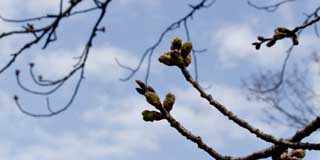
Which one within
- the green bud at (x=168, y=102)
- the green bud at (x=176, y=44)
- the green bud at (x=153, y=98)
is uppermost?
the green bud at (x=176, y=44)

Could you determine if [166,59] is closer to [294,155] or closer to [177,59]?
[177,59]

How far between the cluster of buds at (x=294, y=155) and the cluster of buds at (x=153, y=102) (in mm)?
192

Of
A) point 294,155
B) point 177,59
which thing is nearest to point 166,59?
point 177,59

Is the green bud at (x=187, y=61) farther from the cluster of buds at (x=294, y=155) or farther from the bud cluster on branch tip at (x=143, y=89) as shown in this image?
the cluster of buds at (x=294, y=155)

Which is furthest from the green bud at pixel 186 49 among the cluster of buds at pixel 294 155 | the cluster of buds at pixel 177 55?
the cluster of buds at pixel 294 155

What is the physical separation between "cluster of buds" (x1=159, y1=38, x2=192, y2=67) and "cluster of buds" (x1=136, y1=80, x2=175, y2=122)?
0.05 meters

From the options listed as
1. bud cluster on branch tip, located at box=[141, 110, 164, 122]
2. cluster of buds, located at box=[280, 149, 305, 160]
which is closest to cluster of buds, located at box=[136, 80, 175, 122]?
bud cluster on branch tip, located at box=[141, 110, 164, 122]

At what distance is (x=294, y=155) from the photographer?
901 mm

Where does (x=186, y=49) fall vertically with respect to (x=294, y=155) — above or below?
above

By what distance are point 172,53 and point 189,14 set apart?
79.1 inches

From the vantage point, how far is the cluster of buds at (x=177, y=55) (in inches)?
36.1

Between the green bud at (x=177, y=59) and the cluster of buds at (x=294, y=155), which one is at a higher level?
the green bud at (x=177, y=59)

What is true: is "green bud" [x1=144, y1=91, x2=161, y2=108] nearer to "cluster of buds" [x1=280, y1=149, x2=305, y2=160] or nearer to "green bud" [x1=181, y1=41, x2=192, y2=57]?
"green bud" [x1=181, y1=41, x2=192, y2=57]

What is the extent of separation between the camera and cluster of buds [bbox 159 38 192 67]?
917 mm
